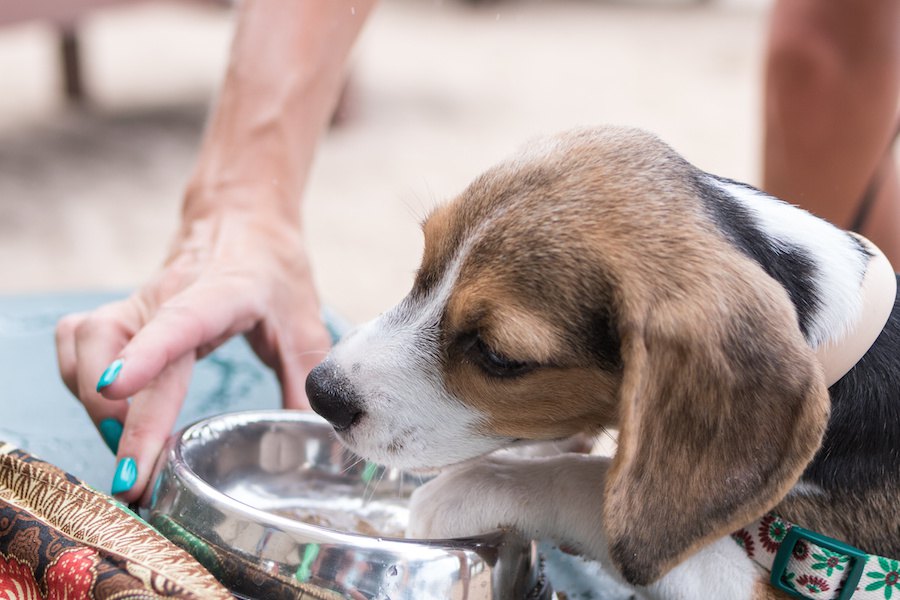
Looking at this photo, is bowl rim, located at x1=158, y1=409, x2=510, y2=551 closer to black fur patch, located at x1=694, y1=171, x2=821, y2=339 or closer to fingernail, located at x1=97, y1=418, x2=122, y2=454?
fingernail, located at x1=97, y1=418, x2=122, y2=454

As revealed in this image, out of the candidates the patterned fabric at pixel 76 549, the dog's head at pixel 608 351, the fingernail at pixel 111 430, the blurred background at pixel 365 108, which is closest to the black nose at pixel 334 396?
the dog's head at pixel 608 351

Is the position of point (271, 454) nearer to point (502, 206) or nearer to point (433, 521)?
point (433, 521)

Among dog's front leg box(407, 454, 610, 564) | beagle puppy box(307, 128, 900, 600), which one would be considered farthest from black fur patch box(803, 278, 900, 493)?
dog's front leg box(407, 454, 610, 564)

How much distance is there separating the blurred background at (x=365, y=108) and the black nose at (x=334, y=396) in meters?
2.13

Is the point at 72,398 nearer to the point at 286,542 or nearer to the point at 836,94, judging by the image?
the point at 286,542

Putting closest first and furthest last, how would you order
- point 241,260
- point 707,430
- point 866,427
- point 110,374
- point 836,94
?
point 707,430 < point 866,427 < point 110,374 < point 241,260 < point 836,94

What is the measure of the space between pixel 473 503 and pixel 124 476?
54cm

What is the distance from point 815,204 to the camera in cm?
232

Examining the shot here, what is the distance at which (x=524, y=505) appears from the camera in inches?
60.1

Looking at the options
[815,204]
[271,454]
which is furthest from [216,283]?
[815,204]

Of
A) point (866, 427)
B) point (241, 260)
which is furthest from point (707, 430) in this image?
point (241, 260)

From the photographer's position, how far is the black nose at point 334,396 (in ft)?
4.95

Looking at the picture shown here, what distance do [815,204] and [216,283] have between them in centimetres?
122

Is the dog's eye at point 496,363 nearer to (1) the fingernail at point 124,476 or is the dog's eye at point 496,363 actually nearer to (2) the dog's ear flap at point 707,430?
(2) the dog's ear flap at point 707,430
